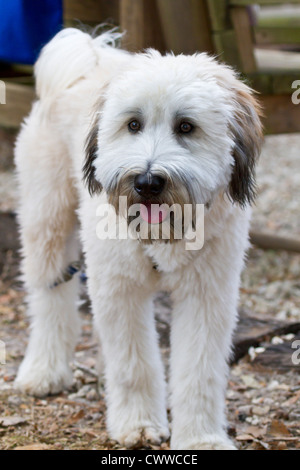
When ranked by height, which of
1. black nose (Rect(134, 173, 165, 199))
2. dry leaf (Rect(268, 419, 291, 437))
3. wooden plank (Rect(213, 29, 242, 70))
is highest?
wooden plank (Rect(213, 29, 242, 70))

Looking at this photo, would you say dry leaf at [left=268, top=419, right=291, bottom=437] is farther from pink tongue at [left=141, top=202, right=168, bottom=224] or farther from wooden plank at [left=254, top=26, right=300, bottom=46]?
wooden plank at [left=254, top=26, right=300, bottom=46]

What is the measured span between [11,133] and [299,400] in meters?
7.45

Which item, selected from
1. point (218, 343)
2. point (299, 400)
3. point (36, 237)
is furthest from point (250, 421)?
point (36, 237)

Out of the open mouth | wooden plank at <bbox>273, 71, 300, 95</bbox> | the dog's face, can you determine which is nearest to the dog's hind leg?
the dog's face

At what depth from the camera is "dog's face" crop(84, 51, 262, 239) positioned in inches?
109

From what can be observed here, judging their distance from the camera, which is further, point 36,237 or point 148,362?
point 36,237

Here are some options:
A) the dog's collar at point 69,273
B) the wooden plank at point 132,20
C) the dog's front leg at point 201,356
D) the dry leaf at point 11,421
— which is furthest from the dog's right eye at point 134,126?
the wooden plank at point 132,20

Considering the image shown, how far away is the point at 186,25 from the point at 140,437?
2.58m

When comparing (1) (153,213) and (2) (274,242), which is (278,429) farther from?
(2) (274,242)

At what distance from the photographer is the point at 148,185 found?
2.72 m

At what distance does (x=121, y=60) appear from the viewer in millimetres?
3822

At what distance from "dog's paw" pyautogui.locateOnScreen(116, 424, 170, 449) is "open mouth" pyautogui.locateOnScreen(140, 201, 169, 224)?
1.10 m
